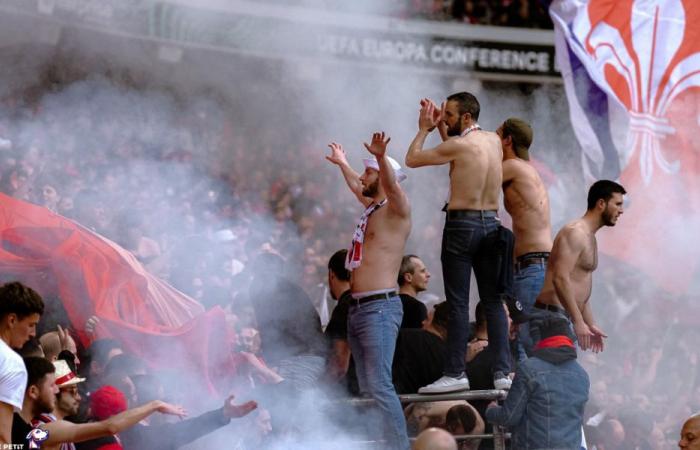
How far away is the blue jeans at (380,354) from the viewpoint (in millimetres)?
5930

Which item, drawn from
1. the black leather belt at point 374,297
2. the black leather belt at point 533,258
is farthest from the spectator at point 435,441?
the black leather belt at point 533,258

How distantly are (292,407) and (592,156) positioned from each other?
4.15m

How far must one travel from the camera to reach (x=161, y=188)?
8312 mm

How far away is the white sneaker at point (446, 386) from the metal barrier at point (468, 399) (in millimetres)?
33

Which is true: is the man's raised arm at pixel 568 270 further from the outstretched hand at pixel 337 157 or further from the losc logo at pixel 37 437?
the losc logo at pixel 37 437

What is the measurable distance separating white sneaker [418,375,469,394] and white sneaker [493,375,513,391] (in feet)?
0.69

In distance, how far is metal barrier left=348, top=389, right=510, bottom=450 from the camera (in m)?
6.19

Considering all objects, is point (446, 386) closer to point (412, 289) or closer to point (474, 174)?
point (412, 289)

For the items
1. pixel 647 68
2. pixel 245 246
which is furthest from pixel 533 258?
pixel 647 68

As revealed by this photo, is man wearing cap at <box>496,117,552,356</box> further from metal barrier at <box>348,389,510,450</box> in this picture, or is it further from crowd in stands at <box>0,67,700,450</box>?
metal barrier at <box>348,389,510,450</box>

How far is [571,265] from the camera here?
6.43m

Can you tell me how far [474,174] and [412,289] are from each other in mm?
888

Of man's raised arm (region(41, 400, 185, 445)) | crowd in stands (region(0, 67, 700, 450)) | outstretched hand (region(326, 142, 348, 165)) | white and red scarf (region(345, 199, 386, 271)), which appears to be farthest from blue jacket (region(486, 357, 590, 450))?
man's raised arm (region(41, 400, 185, 445))

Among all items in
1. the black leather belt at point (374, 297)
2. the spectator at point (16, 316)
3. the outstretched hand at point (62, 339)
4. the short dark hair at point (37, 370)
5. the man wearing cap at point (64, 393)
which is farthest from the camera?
the outstretched hand at point (62, 339)
